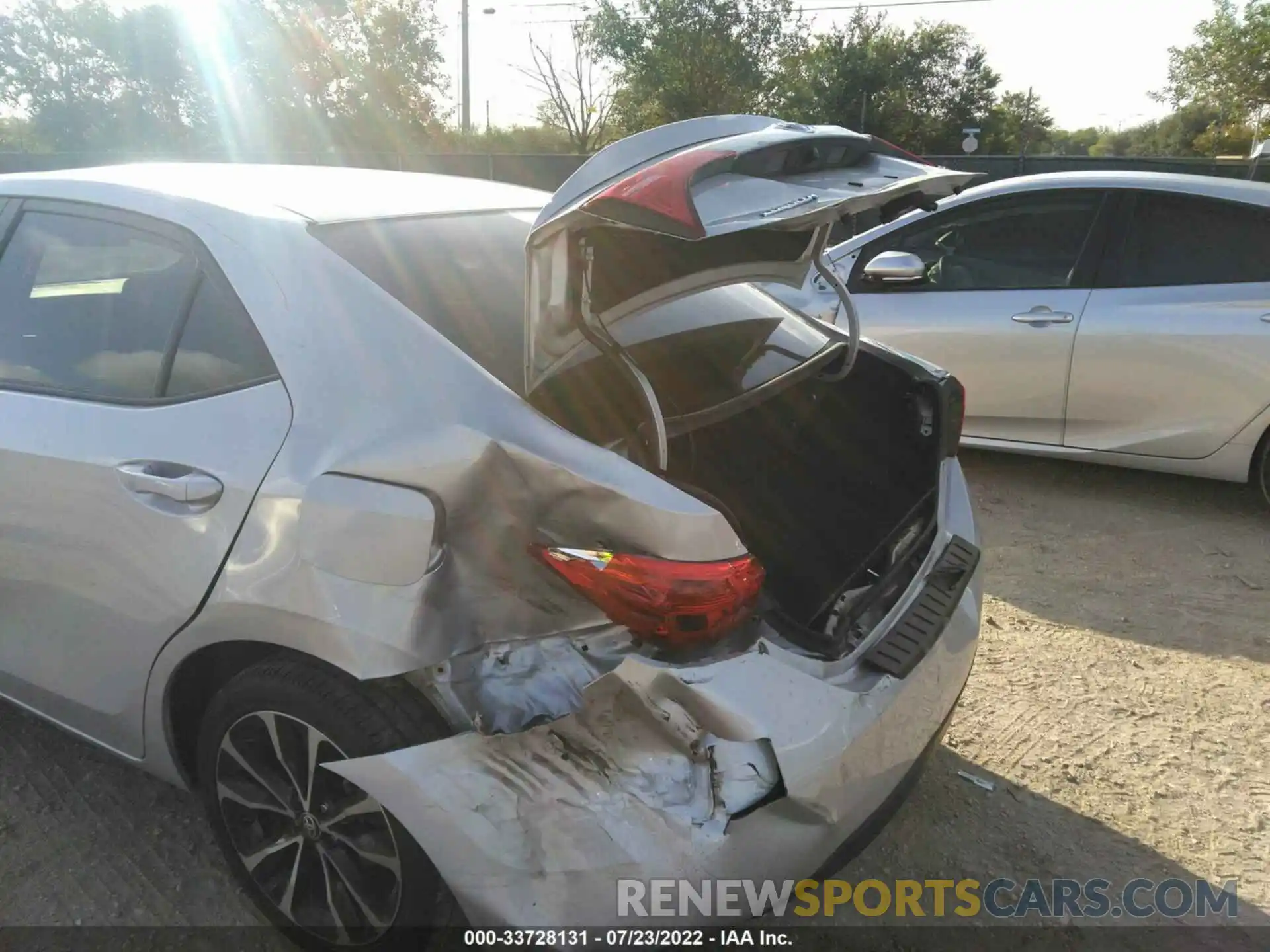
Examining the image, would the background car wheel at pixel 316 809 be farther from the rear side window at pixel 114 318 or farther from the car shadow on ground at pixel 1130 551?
the car shadow on ground at pixel 1130 551

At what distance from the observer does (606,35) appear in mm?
37406

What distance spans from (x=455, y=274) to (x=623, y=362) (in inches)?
19.9

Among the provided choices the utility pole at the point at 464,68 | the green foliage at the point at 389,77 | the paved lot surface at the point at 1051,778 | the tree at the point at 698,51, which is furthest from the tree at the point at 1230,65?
the paved lot surface at the point at 1051,778

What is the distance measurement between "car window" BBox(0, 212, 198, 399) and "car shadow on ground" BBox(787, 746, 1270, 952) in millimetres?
2041

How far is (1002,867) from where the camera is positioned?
234 cm

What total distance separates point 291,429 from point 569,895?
100 cm

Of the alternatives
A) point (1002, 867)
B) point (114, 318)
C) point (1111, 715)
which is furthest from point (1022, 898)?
point (114, 318)

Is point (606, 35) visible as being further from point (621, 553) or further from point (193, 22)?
point (621, 553)

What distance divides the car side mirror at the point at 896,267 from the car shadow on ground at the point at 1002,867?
2656 millimetres

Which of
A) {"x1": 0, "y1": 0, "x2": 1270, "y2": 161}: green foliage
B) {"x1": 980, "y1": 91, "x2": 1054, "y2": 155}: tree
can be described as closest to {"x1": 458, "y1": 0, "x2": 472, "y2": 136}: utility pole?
{"x1": 0, "y1": 0, "x2": 1270, "y2": 161}: green foliage

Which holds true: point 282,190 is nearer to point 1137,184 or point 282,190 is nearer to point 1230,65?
point 1137,184

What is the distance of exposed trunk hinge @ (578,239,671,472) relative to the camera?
179 cm

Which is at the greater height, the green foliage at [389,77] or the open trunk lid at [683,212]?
the green foliage at [389,77]

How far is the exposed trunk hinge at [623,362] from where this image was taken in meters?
1.79
